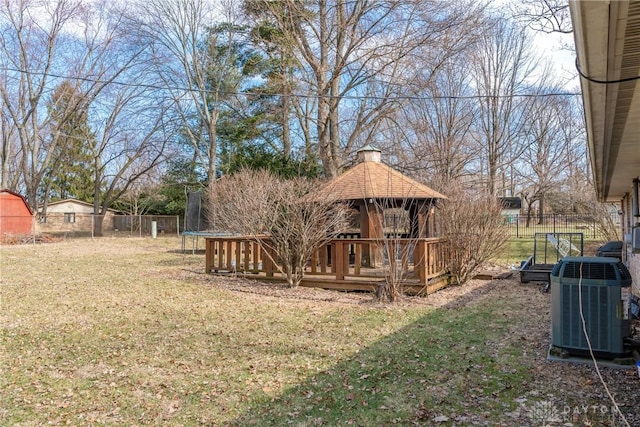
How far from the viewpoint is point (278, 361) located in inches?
181

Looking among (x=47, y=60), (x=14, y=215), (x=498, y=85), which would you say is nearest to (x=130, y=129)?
(x=47, y=60)

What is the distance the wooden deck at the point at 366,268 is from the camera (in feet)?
26.4

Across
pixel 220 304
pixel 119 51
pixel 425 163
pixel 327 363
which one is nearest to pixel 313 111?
pixel 425 163

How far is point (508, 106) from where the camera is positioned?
1009 inches

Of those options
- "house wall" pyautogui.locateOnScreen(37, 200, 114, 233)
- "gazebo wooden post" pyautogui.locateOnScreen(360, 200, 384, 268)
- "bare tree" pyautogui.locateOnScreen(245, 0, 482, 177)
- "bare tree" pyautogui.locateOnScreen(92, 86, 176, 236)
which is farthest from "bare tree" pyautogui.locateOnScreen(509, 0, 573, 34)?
"house wall" pyautogui.locateOnScreen(37, 200, 114, 233)

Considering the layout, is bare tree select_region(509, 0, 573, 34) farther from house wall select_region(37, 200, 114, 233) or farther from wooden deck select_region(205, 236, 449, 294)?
house wall select_region(37, 200, 114, 233)

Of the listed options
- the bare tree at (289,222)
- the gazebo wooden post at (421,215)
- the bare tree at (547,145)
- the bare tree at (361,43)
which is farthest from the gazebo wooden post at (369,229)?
the bare tree at (547,145)

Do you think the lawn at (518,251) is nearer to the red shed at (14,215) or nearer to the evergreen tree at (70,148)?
the red shed at (14,215)

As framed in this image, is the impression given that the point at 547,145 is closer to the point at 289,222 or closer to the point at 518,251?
the point at 518,251

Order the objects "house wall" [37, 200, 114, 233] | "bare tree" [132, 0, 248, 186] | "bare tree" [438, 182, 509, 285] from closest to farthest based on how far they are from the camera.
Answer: "bare tree" [438, 182, 509, 285], "bare tree" [132, 0, 248, 186], "house wall" [37, 200, 114, 233]

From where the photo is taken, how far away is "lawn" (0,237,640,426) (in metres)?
3.44

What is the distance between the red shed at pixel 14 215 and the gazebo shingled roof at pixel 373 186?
1799 cm

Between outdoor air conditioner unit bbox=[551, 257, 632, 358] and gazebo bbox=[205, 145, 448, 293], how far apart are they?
3504 mm

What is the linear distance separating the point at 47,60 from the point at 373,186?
22.9m
